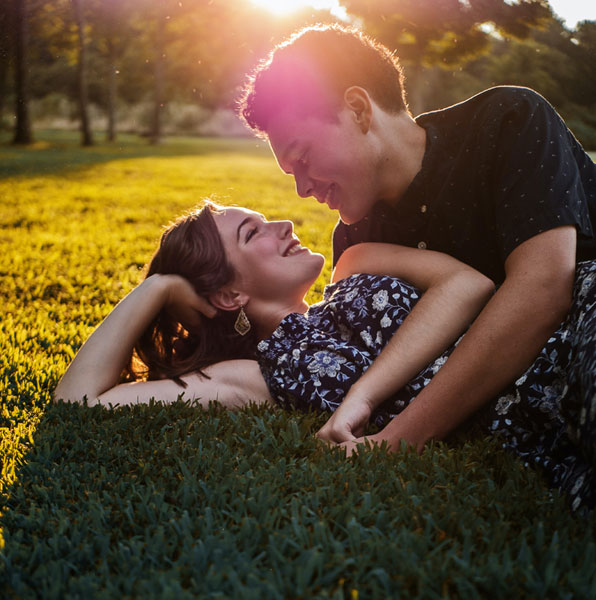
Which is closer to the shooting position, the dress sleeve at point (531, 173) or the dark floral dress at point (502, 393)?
the dark floral dress at point (502, 393)

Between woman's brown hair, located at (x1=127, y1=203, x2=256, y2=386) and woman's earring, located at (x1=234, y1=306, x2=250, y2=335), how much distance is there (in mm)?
25

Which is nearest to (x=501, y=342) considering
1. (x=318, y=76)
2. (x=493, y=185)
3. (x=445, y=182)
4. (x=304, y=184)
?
(x=493, y=185)

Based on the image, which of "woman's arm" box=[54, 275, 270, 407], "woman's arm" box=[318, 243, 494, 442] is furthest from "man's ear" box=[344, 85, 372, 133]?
"woman's arm" box=[54, 275, 270, 407]

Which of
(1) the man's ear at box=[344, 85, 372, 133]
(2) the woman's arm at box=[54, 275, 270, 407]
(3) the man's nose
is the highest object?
(1) the man's ear at box=[344, 85, 372, 133]

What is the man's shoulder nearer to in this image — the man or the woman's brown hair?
the man

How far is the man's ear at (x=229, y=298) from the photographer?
326 cm

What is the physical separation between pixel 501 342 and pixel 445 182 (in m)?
1.02

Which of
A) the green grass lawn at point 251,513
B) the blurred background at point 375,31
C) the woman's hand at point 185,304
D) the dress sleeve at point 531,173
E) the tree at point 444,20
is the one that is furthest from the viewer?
the tree at point 444,20

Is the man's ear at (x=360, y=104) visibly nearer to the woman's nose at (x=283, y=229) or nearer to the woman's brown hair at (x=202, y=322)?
the woman's nose at (x=283, y=229)

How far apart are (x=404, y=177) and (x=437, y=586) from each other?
6.80 feet

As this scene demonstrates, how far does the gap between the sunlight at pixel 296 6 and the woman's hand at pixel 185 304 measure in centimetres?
325

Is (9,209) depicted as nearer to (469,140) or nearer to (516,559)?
(469,140)

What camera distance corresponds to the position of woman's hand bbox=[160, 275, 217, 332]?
3.17 meters

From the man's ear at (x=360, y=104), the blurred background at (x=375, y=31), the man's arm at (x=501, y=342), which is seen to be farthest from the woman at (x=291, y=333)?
the blurred background at (x=375, y=31)
